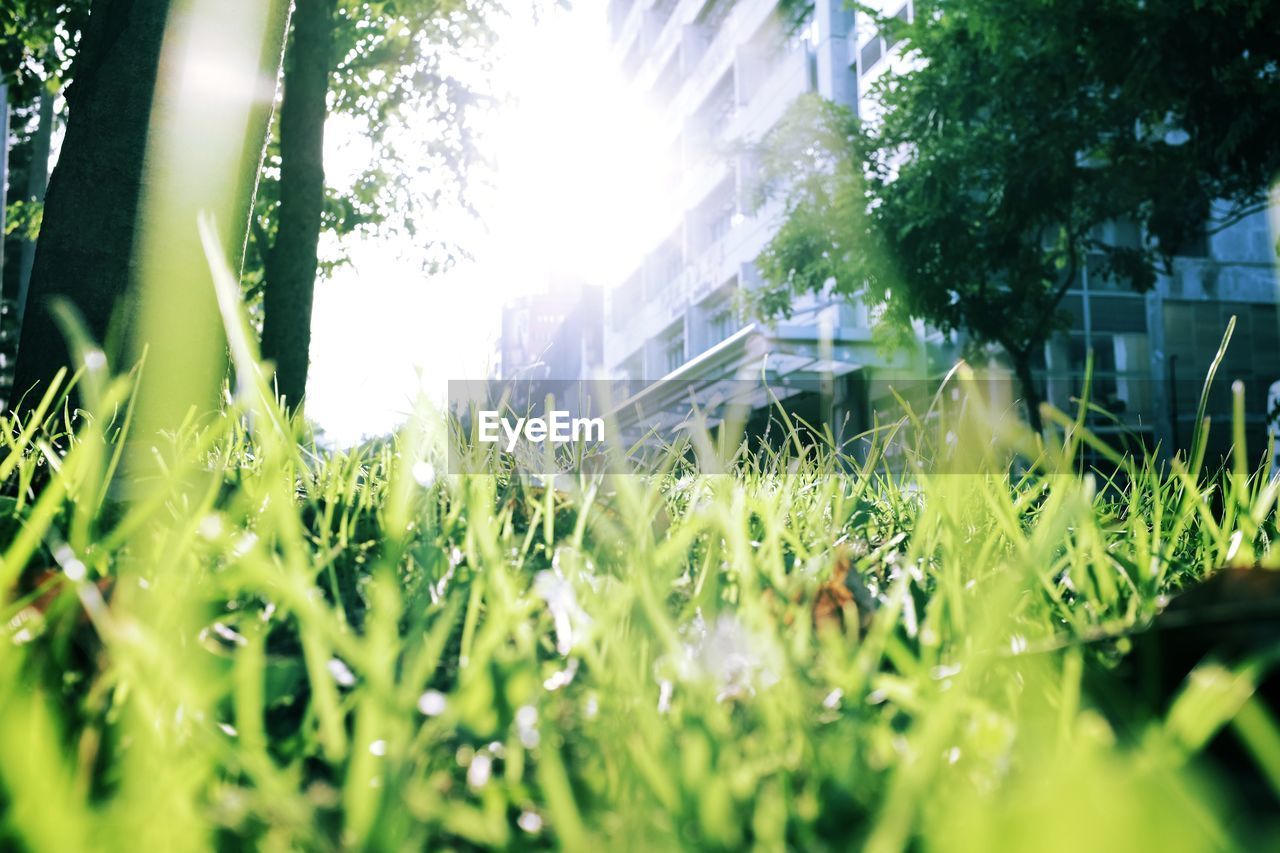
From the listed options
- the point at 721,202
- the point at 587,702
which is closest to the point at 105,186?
the point at 587,702

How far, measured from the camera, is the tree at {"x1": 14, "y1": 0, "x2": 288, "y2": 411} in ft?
9.45

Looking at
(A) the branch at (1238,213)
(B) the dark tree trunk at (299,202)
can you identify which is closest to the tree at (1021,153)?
(A) the branch at (1238,213)

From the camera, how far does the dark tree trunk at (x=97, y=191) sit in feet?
9.45

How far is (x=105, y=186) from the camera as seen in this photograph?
116 inches

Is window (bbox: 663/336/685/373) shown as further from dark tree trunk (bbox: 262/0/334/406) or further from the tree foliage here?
dark tree trunk (bbox: 262/0/334/406)

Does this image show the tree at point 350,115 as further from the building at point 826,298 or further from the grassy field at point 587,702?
the grassy field at point 587,702

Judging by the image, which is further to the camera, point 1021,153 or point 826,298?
point 826,298

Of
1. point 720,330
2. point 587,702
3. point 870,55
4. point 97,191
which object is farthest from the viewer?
point 720,330

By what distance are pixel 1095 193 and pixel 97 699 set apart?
15.5 meters

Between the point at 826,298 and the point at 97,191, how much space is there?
28811 mm

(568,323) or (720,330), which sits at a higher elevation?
(568,323)

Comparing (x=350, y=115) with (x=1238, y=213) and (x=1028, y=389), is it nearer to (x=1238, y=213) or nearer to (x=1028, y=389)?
(x=1028, y=389)

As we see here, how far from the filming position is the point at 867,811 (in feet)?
2.11

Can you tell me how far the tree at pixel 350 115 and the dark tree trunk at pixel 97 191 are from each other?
165 inches
